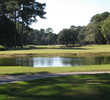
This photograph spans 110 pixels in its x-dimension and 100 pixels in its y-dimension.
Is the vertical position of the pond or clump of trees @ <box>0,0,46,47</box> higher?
clump of trees @ <box>0,0,46,47</box>

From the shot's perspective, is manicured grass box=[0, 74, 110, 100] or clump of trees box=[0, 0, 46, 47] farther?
clump of trees box=[0, 0, 46, 47]

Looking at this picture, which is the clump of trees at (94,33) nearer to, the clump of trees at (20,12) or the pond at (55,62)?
the clump of trees at (20,12)

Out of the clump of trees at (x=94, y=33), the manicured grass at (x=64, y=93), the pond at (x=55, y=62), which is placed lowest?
the pond at (x=55, y=62)

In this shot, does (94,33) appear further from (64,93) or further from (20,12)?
(64,93)

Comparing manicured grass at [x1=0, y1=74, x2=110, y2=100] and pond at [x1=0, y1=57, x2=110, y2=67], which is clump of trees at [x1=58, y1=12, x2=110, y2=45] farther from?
manicured grass at [x1=0, y1=74, x2=110, y2=100]

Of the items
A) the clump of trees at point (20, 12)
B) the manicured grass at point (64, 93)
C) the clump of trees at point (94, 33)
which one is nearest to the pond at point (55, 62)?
the manicured grass at point (64, 93)

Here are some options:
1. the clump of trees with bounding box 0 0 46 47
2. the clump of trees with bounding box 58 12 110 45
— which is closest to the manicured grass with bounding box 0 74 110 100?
the clump of trees with bounding box 0 0 46 47

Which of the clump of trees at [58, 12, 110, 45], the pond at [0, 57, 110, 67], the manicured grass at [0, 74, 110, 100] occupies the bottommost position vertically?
the pond at [0, 57, 110, 67]

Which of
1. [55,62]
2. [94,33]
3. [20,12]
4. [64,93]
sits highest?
[20,12]

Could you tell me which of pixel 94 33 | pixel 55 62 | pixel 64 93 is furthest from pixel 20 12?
pixel 64 93

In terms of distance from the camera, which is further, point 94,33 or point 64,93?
point 94,33

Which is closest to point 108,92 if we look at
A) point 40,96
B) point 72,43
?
point 40,96

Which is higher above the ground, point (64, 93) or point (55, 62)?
point (64, 93)

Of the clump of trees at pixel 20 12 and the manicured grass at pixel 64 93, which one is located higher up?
the clump of trees at pixel 20 12
